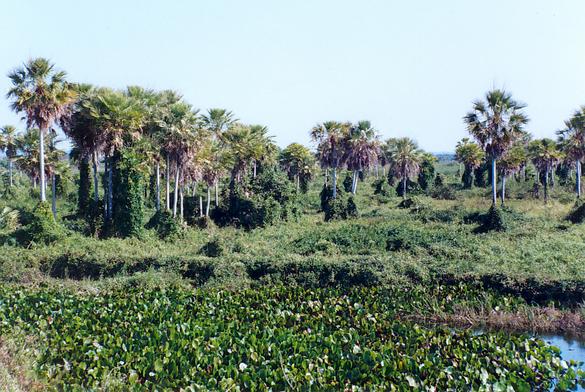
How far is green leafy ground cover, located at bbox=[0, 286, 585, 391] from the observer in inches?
452

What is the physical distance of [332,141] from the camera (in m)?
48.2

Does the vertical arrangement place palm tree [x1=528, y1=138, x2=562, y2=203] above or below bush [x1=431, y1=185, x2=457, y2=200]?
above

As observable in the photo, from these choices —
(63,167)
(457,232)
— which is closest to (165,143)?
(63,167)

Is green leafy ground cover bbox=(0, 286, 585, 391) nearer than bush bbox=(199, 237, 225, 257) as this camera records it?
Yes

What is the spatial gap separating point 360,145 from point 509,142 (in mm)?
15505

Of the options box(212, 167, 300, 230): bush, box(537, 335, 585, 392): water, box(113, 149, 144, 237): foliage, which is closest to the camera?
box(537, 335, 585, 392): water

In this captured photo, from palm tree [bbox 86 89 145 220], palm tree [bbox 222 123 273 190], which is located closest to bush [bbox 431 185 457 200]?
palm tree [bbox 222 123 273 190]

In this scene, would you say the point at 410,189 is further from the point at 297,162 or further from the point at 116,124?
the point at 116,124

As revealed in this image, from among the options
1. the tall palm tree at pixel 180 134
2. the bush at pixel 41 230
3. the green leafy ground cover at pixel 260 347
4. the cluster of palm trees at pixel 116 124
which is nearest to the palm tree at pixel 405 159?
the cluster of palm trees at pixel 116 124

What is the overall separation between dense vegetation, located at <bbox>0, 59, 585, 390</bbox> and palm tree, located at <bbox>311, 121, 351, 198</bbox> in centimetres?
13

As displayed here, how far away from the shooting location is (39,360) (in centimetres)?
1225

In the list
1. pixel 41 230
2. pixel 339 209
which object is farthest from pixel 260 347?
pixel 339 209

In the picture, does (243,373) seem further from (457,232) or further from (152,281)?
(457,232)

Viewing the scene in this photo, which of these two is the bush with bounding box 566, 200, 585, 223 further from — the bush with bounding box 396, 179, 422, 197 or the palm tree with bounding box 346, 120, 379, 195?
the bush with bounding box 396, 179, 422, 197
